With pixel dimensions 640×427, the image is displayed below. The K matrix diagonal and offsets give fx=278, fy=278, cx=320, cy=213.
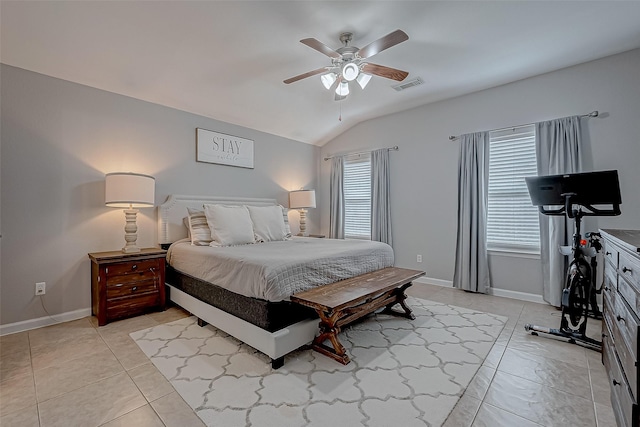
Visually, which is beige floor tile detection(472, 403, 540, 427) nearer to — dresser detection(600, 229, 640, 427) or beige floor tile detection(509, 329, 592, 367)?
dresser detection(600, 229, 640, 427)

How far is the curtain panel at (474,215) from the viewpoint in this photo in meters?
3.67

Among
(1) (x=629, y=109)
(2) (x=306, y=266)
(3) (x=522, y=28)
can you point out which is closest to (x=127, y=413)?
(2) (x=306, y=266)

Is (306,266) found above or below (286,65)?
below

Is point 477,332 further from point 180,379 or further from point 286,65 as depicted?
point 286,65

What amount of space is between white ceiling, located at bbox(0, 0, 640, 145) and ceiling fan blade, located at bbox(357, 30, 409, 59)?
36 cm

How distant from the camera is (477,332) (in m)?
2.54

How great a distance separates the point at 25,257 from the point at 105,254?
2.02 ft

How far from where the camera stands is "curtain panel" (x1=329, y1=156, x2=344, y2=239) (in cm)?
522

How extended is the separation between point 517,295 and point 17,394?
15.3 ft

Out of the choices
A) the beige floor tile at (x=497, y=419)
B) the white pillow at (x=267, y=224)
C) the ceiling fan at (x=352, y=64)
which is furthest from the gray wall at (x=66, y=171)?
the beige floor tile at (x=497, y=419)

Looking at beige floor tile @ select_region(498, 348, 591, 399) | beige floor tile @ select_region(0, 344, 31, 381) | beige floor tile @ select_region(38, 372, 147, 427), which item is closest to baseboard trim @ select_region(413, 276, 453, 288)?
beige floor tile @ select_region(498, 348, 591, 399)

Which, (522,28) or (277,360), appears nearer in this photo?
(277,360)

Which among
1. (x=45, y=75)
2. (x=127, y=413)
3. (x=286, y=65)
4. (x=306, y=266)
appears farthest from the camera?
(x=286, y=65)

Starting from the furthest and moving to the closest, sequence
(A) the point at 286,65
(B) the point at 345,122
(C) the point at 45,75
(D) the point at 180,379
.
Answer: (B) the point at 345,122 < (A) the point at 286,65 < (C) the point at 45,75 < (D) the point at 180,379
